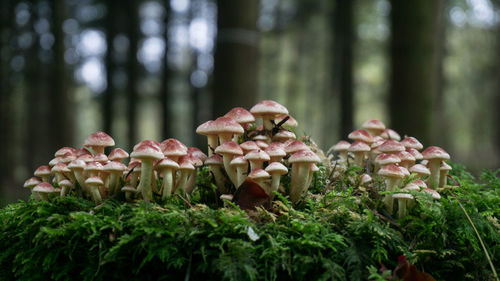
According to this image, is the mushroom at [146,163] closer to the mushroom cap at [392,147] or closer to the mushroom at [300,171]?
the mushroom at [300,171]

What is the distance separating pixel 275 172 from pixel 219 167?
1.32 feet

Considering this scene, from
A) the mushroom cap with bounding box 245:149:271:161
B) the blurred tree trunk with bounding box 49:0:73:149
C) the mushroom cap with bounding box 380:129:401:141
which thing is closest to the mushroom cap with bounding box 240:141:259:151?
the mushroom cap with bounding box 245:149:271:161

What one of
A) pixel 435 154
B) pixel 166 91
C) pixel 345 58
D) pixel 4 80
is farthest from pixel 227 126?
pixel 166 91

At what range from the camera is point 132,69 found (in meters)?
15.2

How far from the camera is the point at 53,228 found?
5.52 feet

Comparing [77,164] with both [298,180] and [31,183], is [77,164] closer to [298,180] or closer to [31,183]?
[31,183]

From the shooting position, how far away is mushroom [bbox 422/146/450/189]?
2.04 meters

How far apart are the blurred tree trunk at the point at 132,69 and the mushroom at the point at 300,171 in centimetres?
1399

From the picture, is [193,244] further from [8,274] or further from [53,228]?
[8,274]

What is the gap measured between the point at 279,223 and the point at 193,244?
45cm

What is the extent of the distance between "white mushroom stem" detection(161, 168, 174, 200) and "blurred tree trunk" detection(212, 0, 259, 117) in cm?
261

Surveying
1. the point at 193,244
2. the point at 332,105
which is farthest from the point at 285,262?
the point at 332,105

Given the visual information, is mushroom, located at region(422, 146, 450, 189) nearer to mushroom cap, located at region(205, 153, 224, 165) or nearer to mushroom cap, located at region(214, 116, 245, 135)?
mushroom cap, located at region(214, 116, 245, 135)

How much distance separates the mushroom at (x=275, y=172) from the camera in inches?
74.4
